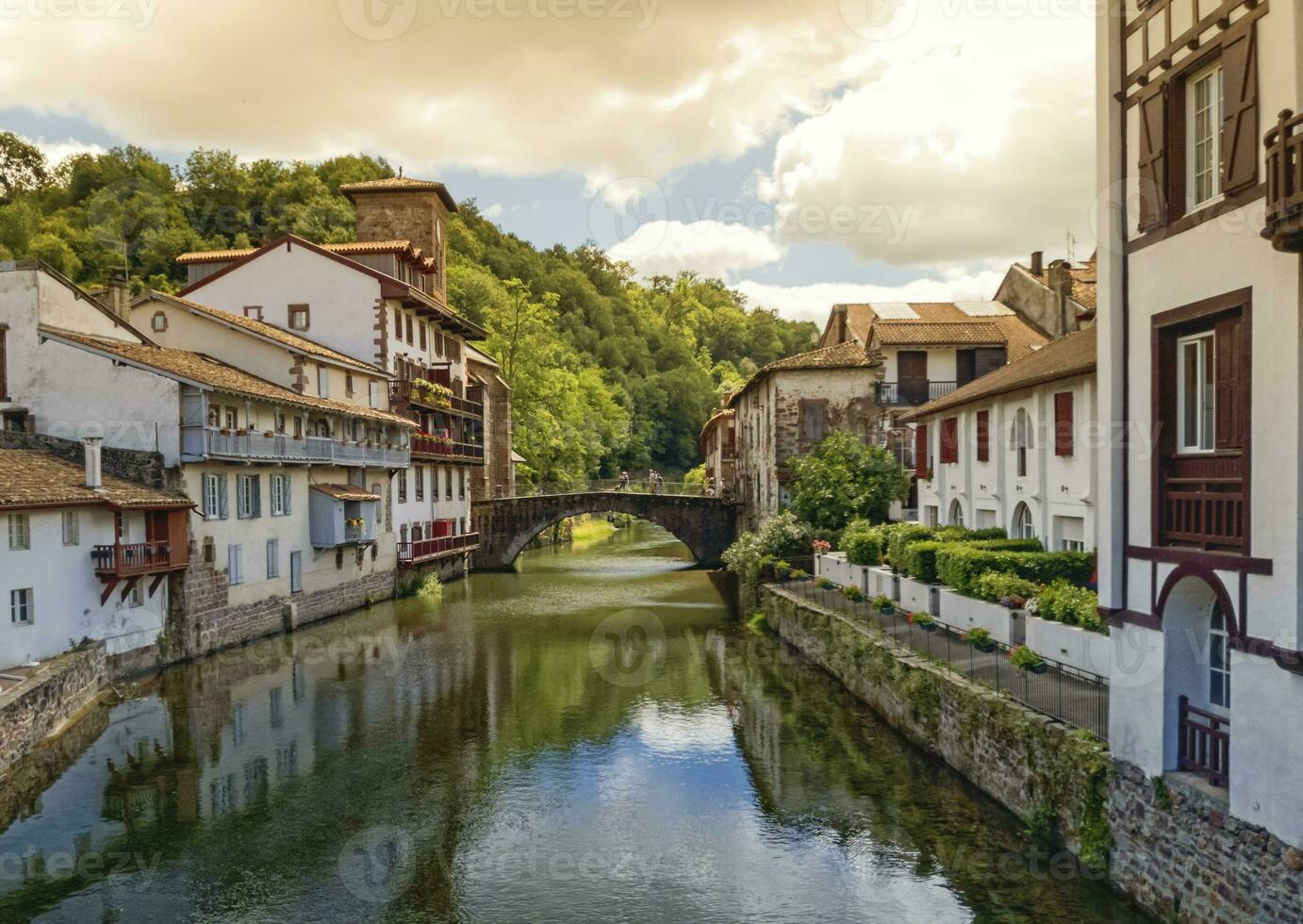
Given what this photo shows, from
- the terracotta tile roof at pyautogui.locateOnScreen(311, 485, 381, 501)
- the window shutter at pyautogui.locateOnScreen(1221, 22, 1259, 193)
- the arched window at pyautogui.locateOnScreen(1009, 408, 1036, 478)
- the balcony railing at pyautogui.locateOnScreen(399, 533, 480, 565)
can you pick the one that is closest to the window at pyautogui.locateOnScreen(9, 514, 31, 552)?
the terracotta tile roof at pyautogui.locateOnScreen(311, 485, 381, 501)

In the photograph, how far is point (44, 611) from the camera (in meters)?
23.3

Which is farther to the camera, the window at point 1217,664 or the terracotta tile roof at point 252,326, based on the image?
the terracotta tile roof at point 252,326

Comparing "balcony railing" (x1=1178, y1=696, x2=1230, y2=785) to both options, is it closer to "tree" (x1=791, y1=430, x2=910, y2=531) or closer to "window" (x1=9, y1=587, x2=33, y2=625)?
"window" (x1=9, y1=587, x2=33, y2=625)

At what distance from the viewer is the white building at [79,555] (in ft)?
74.0

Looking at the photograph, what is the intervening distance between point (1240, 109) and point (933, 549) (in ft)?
53.3

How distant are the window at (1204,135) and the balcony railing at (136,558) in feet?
80.9

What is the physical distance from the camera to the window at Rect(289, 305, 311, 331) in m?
43.8

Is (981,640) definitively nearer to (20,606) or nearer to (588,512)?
(20,606)

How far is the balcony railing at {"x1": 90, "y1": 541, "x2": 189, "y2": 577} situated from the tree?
923 inches

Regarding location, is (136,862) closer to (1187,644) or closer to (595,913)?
(595,913)

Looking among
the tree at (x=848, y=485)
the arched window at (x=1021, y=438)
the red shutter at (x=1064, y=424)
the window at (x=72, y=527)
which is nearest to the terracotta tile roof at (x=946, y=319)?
the tree at (x=848, y=485)

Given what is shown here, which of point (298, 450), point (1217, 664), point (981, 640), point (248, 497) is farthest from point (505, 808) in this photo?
point (298, 450)

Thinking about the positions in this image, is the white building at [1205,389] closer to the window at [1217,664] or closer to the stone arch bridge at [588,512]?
the window at [1217,664]

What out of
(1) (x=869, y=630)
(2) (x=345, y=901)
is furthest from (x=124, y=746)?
(1) (x=869, y=630)
